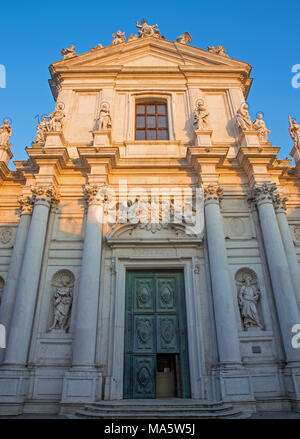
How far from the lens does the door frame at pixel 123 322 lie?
24.6 ft

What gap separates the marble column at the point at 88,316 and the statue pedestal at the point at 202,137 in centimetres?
393

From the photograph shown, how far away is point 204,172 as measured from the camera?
32.4 ft

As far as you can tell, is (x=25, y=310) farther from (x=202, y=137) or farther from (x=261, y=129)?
(x=261, y=129)

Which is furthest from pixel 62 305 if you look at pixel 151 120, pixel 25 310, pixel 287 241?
pixel 151 120

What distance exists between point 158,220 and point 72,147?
437 centimetres

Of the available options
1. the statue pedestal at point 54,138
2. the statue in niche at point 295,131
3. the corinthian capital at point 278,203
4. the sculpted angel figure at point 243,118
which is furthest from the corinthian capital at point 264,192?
the statue pedestal at point 54,138

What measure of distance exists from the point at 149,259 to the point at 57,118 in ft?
21.0

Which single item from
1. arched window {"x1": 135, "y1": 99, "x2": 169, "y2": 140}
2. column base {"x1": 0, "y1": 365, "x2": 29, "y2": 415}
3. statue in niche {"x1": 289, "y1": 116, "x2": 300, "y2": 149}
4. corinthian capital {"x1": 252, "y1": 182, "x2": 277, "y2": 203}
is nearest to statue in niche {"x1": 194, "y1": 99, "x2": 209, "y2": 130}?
arched window {"x1": 135, "y1": 99, "x2": 169, "y2": 140}

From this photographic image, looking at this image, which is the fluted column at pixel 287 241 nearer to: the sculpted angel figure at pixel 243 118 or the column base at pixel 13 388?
the sculpted angel figure at pixel 243 118

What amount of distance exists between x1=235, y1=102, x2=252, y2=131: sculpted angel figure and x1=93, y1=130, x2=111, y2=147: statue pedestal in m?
4.90

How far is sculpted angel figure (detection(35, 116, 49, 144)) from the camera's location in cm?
1088

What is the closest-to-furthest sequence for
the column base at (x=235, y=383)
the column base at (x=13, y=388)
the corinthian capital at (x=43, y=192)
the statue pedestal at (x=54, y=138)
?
the column base at (x=13, y=388) → the column base at (x=235, y=383) → the corinthian capital at (x=43, y=192) → the statue pedestal at (x=54, y=138)
